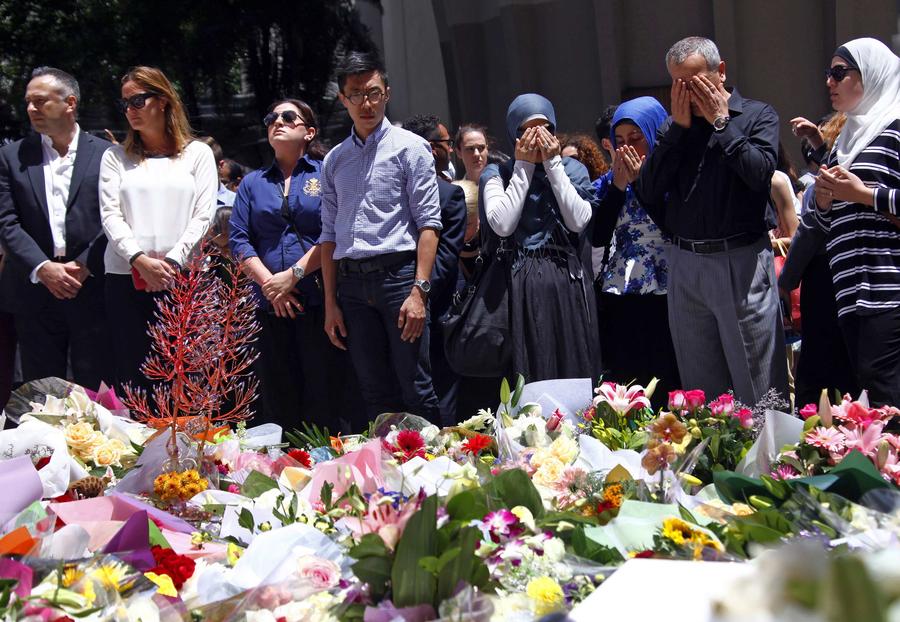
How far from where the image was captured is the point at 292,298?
4.80 metres

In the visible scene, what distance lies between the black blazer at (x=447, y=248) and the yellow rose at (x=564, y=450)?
2296 millimetres

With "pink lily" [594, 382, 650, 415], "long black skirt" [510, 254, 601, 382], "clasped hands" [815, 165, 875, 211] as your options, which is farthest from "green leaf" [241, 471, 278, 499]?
"clasped hands" [815, 165, 875, 211]

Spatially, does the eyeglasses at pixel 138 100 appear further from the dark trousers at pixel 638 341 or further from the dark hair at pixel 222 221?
the dark trousers at pixel 638 341

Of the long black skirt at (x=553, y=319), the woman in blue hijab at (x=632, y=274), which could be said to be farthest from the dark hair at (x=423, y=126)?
the long black skirt at (x=553, y=319)

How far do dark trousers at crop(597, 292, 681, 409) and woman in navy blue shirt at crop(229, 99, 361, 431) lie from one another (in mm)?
1183

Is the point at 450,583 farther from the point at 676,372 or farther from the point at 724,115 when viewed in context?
the point at 676,372

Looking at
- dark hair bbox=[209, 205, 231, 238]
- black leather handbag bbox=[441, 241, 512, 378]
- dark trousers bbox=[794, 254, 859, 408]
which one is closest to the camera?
dark trousers bbox=[794, 254, 859, 408]

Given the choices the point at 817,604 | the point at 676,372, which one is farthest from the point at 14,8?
the point at 817,604

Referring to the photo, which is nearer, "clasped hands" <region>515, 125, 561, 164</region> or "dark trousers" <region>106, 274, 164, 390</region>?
"clasped hands" <region>515, 125, 561, 164</region>

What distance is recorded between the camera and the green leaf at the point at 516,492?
1976 millimetres

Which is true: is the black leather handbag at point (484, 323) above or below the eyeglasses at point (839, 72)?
below

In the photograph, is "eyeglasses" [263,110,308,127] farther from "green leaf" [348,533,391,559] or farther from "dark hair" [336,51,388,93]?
"green leaf" [348,533,391,559]

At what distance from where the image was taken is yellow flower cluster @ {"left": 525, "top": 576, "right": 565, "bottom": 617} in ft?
5.06

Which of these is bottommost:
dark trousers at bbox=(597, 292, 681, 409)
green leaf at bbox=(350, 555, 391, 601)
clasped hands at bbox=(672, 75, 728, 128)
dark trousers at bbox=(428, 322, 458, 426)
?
dark trousers at bbox=(428, 322, 458, 426)
